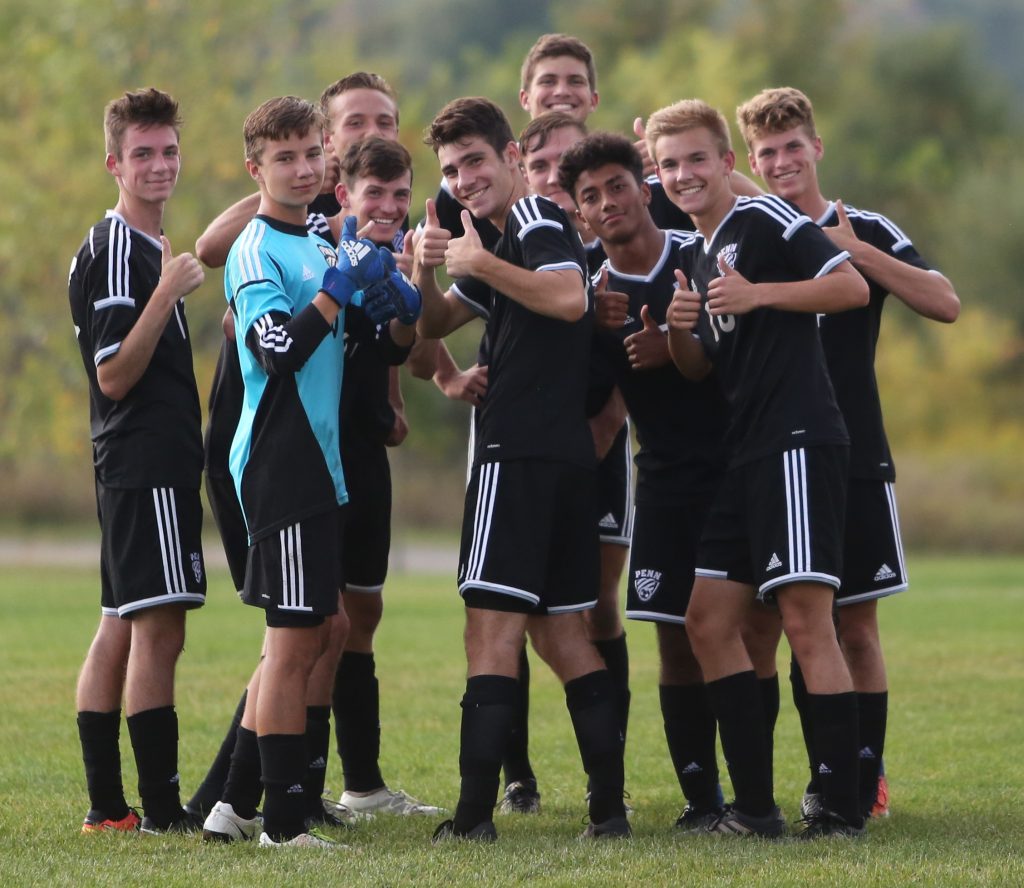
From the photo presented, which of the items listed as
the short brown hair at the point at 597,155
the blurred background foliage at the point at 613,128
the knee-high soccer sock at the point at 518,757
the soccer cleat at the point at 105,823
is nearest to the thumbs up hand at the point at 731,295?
the short brown hair at the point at 597,155

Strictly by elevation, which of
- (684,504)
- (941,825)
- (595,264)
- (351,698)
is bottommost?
(941,825)

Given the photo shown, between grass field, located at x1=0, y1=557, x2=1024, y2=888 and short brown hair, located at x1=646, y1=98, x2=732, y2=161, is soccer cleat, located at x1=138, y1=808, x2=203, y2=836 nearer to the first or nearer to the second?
grass field, located at x1=0, y1=557, x2=1024, y2=888

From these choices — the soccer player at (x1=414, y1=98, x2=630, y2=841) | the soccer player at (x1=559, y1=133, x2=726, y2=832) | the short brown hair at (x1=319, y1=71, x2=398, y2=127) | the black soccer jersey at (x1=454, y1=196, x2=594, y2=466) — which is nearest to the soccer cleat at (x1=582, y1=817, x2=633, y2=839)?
the soccer player at (x1=414, y1=98, x2=630, y2=841)

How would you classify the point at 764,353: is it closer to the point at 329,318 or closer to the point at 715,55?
the point at 329,318

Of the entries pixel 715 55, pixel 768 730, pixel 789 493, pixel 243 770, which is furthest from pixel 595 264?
pixel 715 55

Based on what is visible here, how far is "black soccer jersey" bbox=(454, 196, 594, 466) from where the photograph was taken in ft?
17.9

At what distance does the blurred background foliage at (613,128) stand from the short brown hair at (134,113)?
64.9 ft

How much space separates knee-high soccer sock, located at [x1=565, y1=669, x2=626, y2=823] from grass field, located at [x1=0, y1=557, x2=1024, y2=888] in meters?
0.16

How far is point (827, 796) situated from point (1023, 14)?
144m

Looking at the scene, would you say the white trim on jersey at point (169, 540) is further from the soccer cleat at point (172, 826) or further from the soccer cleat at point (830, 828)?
the soccer cleat at point (830, 828)

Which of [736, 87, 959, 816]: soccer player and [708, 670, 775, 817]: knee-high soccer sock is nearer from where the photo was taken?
[708, 670, 775, 817]: knee-high soccer sock

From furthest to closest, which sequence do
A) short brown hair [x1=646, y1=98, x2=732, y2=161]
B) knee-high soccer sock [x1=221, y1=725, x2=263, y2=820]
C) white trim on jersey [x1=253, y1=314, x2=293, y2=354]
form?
short brown hair [x1=646, y1=98, x2=732, y2=161] < knee-high soccer sock [x1=221, y1=725, x2=263, y2=820] < white trim on jersey [x1=253, y1=314, x2=293, y2=354]

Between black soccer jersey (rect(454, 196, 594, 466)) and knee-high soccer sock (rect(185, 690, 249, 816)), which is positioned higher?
black soccer jersey (rect(454, 196, 594, 466))

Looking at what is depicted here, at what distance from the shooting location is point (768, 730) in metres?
6.16
